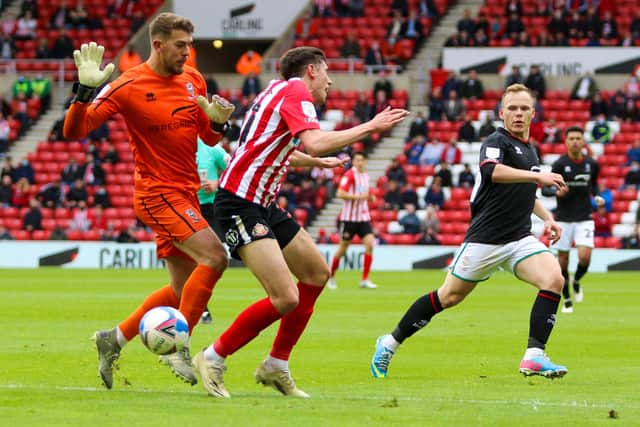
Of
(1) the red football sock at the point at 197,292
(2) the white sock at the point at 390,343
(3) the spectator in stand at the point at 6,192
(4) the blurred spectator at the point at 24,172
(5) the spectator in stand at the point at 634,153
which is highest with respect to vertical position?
(1) the red football sock at the point at 197,292

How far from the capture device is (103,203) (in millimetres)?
34312

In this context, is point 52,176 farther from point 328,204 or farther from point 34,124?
point 328,204

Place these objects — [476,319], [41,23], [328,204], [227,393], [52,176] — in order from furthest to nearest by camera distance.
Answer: [41,23], [52,176], [328,204], [476,319], [227,393]

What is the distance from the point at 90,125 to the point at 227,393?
6.66ft

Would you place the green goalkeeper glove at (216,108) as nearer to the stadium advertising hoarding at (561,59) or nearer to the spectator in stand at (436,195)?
the spectator in stand at (436,195)

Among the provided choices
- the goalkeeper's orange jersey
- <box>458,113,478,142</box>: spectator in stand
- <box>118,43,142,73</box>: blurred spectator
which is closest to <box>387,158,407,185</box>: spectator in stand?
<box>458,113,478,142</box>: spectator in stand

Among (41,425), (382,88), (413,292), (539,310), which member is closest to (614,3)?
(382,88)

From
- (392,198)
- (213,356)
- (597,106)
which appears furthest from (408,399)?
(597,106)

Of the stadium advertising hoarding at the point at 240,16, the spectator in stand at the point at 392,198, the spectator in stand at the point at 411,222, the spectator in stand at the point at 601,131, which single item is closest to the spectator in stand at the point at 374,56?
the stadium advertising hoarding at the point at 240,16

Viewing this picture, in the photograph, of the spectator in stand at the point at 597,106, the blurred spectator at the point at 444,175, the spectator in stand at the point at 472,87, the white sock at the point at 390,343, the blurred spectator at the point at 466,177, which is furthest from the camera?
the spectator in stand at the point at 472,87

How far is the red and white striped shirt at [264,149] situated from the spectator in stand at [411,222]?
75.4 feet

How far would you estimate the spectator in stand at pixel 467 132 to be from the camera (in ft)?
111

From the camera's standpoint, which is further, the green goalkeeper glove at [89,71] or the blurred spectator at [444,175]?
the blurred spectator at [444,175]

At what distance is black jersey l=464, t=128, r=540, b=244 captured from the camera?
9.93 metres
